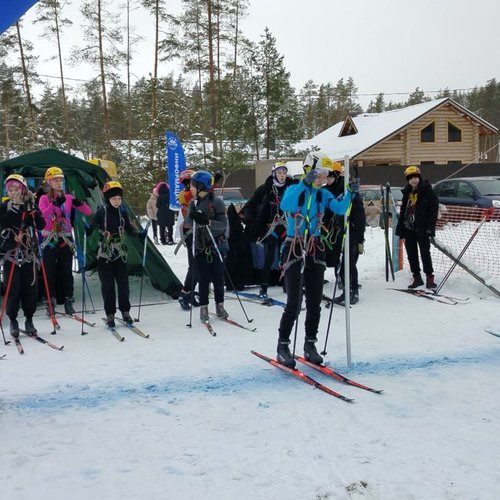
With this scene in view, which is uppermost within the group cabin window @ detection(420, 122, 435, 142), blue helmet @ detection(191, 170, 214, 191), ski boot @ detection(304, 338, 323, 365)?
cabin window @ detection(420, 122, 435, 142)

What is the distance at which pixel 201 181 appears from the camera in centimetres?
672

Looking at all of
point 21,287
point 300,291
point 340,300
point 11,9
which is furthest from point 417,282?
point 11,9

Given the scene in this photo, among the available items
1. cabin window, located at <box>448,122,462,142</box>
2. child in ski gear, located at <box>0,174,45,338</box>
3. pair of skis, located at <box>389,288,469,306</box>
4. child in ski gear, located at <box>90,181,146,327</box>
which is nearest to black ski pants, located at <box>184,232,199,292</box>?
child in ski gear, located at <box>90,181,146,327</box>

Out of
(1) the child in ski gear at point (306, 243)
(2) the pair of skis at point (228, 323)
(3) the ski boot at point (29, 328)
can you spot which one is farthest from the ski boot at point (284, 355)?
(3) the ski boot at point (29, 328)

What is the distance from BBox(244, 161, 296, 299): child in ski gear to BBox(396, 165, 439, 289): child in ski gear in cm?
212

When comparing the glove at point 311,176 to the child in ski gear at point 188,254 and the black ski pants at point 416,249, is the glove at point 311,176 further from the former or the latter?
the black ski pants at point 416,249

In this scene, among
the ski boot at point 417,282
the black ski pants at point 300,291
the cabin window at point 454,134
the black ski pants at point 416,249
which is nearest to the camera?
the black ski pants at point 300,291

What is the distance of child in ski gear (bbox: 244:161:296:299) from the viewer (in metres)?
7.38

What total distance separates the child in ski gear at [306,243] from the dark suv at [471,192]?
11.2 meters

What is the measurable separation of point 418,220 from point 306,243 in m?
4.24

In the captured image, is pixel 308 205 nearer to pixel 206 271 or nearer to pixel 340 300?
pixel 206 271

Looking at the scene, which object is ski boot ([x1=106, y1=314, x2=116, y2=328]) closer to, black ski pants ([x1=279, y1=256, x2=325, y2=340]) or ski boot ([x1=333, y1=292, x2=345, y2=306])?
black ski pants ([x1=279, y1=256, x2=325, y2=340])

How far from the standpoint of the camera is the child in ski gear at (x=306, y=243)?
4.77m

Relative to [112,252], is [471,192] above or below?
above
